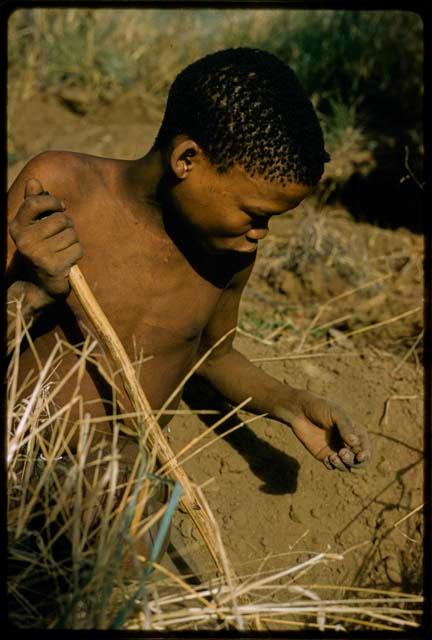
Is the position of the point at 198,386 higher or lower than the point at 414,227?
higher

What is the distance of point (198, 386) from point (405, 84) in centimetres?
267

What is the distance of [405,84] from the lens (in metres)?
4.79

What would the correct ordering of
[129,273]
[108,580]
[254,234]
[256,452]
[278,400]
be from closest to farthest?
1. [108,580]
2. [254,234]
3. [129,273]
4. [278,400]
5. [256,452]

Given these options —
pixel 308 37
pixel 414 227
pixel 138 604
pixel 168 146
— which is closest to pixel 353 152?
pixel 414 227

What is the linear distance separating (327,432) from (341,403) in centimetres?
79

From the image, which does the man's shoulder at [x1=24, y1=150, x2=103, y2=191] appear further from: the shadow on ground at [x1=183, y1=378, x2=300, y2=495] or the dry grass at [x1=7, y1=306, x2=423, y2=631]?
the shadow on ground at [x1=183, y1=378, x2=300, y2=495]

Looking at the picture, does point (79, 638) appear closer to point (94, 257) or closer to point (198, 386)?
point (94, 257)

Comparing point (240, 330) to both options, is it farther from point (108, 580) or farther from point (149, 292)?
point (108, 580)

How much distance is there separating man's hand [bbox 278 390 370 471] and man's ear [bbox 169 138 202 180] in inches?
29.3

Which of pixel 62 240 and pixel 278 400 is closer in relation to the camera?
pixel 62 240

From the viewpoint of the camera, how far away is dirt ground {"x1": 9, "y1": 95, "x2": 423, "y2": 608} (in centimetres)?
256

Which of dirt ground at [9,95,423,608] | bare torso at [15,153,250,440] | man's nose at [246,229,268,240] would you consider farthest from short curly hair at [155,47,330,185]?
dirt ground at [9,95,423,608]

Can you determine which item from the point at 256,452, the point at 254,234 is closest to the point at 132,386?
the point at 254,234

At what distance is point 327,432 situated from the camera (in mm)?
2256
